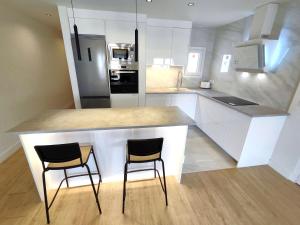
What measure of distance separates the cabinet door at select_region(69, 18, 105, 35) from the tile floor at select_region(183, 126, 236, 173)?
9.49 ft

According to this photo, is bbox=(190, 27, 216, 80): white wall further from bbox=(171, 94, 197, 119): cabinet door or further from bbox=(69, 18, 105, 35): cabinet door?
bbox=(69, 18, 105, 35): cabinet door

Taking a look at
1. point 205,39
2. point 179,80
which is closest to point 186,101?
point 179,80

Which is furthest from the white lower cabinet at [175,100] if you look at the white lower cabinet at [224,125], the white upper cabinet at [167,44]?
the white upper cabinet at [167,44]

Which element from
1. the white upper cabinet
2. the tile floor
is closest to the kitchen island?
the tile floor

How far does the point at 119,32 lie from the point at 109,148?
2290mm

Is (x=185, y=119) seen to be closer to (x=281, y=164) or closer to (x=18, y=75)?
(x=281, y=164)

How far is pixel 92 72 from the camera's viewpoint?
3059mm

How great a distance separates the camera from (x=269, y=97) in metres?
2.50

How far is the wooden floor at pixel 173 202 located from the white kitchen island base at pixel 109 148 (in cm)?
18

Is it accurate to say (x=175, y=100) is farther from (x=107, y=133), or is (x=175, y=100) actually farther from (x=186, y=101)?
(x=107, y=133)

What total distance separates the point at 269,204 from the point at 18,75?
179 inches

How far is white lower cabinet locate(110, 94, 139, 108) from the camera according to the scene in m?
3.26

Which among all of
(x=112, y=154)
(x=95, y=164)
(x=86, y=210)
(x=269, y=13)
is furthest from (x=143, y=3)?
(x=86, y=210)

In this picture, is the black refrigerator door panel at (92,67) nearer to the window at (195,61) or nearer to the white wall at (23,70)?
the white wall at (23,70)
